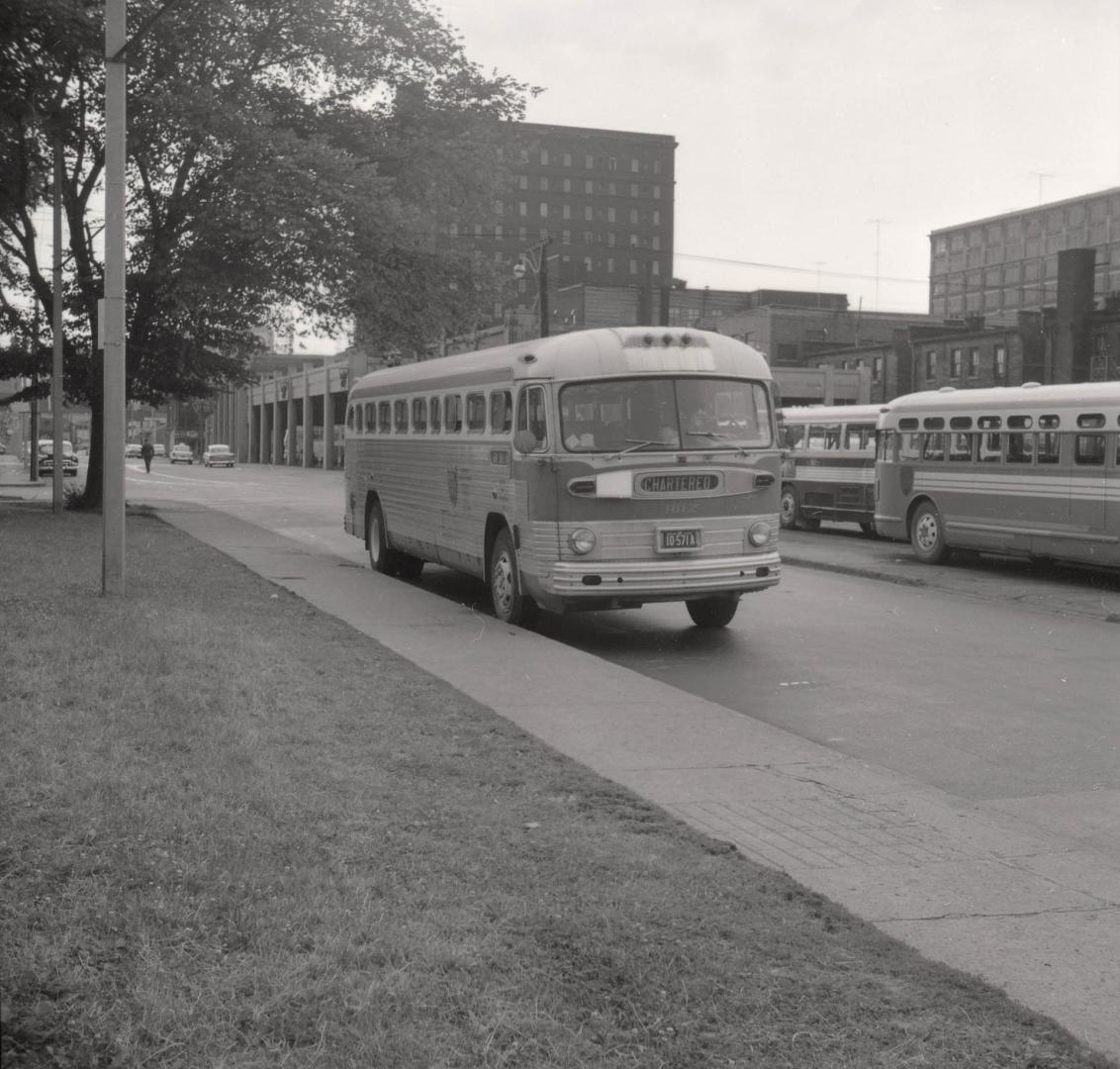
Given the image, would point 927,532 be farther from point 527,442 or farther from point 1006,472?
point 527,442

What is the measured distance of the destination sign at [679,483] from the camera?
12.8 metres

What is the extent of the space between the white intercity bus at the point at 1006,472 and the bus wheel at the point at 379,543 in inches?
337

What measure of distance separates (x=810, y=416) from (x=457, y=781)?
25.7m

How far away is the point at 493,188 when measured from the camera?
106ft

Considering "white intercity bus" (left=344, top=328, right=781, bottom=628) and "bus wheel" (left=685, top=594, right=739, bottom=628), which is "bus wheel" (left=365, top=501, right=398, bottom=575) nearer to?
"white intercity bus" (left=344, top=328, right=781, bottom=628)

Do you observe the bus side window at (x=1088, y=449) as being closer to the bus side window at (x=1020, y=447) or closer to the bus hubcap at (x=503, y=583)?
the bus side window at (x=1020, y=447)

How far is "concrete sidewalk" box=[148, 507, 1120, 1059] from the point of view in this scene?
4.76 meters

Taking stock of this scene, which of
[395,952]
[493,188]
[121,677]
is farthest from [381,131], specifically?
[395,952]

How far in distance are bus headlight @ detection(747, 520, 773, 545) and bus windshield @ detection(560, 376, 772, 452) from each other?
2.45 feet

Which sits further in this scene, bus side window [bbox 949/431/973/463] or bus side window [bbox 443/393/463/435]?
bus side window [bbox 949/431/973/463]

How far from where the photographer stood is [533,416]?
44.0 ft

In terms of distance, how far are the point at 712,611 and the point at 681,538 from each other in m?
1.65

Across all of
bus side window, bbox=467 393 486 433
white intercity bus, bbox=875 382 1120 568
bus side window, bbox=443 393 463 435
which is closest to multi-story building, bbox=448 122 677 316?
white intercity bus, bbox=875 382 1120 568

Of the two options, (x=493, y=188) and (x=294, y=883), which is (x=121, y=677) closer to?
(x=294, y=883)
